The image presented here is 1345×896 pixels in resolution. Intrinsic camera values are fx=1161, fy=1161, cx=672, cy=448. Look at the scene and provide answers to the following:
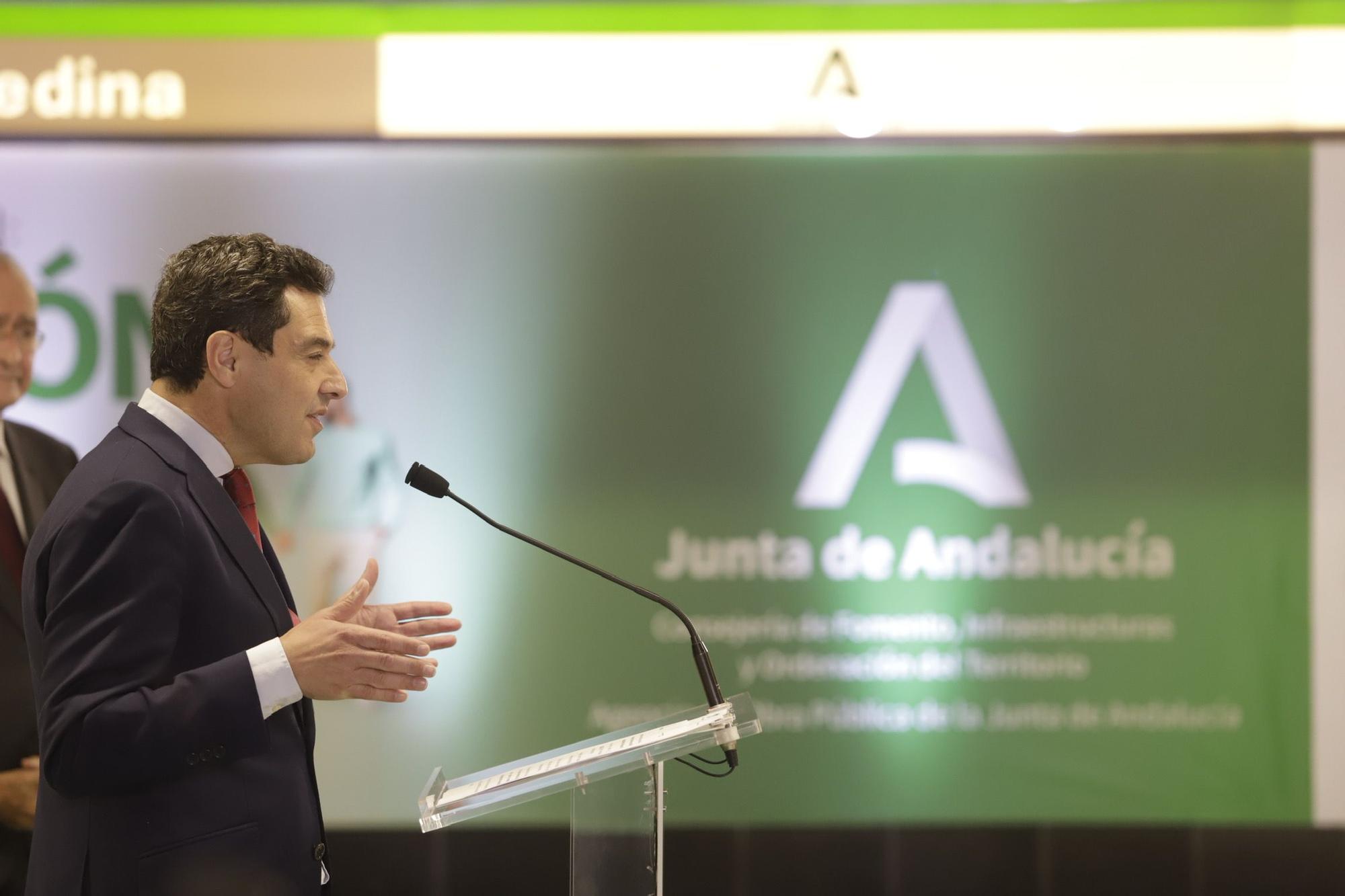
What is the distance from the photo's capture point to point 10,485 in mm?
2424

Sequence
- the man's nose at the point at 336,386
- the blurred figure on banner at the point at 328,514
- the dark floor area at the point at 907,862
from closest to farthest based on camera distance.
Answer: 1. the man's nose at the point at 336,386
2. the blurred figure on banner at the point at 328,514
3. the dark floor area at the point at 907,862

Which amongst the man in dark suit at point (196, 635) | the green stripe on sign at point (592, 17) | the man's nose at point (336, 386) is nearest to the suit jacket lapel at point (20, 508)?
the man in dark suit at point (196, 635)

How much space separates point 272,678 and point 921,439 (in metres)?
2.62

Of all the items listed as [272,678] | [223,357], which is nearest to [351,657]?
[272,678]

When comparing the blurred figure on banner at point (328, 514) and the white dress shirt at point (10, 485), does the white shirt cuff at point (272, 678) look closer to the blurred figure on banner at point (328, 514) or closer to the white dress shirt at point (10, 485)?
the white dress shirt at point (10, 485)

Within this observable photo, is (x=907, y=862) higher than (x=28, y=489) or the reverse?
the reverse

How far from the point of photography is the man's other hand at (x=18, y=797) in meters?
2.16

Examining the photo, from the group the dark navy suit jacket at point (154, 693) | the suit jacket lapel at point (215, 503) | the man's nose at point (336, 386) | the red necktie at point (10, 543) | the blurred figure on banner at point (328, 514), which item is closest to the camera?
the dark navy suit jacket at point (154, 693)

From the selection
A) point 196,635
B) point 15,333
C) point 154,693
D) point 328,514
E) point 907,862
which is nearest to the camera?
point 154,693

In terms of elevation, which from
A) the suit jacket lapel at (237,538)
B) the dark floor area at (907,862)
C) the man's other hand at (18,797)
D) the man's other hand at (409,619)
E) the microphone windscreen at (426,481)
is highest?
the microphone windscreen at (426,481)

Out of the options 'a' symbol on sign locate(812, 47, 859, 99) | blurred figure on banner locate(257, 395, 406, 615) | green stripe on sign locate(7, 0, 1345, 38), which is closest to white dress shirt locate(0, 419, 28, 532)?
blurred figure on banner locate(257, 395, 406, 615)

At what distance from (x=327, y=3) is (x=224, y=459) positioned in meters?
2.61

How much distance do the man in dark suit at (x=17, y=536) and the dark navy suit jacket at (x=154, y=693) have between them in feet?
2.70

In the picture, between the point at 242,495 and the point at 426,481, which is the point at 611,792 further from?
the point at 242,495
